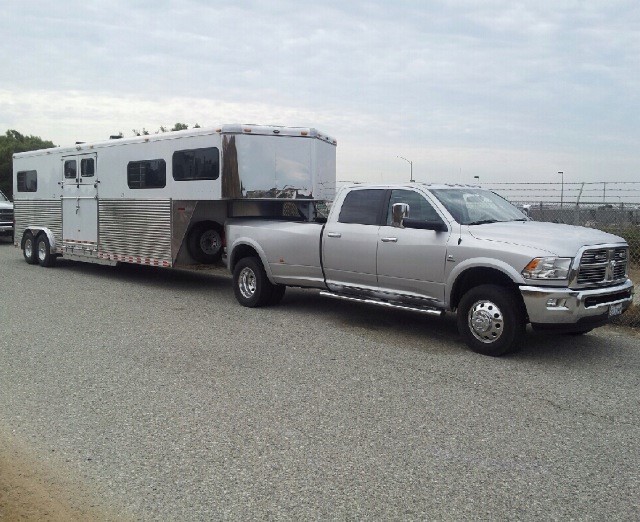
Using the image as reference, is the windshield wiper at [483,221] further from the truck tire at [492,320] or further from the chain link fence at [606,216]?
the chain link fence at [606,216]

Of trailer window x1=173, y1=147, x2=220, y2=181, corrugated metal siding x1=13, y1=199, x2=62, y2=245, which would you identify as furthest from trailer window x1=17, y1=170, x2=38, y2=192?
trailer window x1=173, y1=147, x2=220, y2=181

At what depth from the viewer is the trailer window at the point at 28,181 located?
16.5 m

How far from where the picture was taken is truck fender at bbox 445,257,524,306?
7.25m

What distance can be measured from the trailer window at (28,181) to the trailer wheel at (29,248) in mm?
1151

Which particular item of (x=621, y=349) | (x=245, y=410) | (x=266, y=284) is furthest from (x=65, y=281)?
(x=621, y=349)

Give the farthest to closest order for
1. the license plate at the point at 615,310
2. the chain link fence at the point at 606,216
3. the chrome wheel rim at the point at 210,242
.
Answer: the chain link fence at the point at 606,216 → the chrome wheel rim at the point at 210,242 → the license plate at the point at 615,310

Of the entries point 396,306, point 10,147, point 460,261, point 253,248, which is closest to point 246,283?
point 253,248

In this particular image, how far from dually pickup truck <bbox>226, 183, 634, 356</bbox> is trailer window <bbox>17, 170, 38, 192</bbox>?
28.7ft

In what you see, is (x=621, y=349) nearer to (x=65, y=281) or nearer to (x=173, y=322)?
(x=173, y=322)

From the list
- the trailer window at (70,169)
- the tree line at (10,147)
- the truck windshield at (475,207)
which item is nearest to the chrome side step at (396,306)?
the truck windshield at (475,207)

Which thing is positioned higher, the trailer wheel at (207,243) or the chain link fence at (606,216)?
the chain link fence at (606,216)

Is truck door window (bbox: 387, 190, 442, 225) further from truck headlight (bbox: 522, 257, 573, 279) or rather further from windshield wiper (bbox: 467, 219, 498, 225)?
truck headlight (bbox: 522, 257, 573, 279)

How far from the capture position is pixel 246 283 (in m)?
10.9

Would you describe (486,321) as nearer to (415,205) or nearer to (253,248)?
(415,205)
